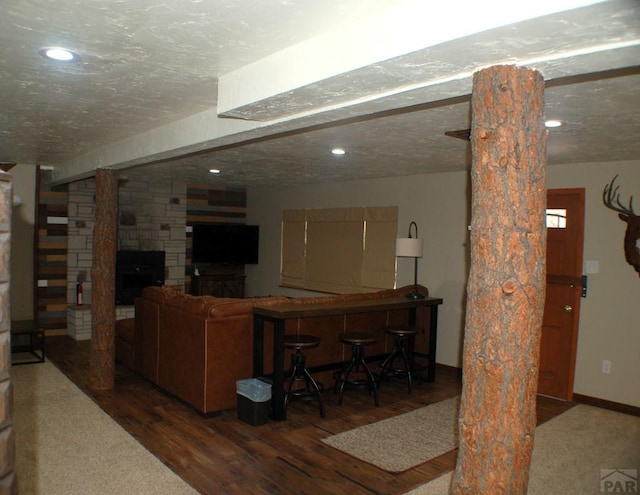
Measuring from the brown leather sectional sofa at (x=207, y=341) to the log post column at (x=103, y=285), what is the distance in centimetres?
34

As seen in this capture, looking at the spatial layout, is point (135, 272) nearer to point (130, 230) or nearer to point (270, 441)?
point (130, 230)

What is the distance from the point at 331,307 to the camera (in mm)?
4500

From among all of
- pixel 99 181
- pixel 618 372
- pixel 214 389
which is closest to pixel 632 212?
pixel 618 372

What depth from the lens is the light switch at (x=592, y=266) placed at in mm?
4973

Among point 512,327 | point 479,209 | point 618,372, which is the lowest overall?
point 618,372

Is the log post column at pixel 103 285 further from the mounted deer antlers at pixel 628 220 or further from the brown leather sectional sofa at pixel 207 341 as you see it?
the mounted deer antlers at pixel 628 220

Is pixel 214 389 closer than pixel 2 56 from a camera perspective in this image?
No

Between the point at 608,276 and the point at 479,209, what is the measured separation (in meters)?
3.82

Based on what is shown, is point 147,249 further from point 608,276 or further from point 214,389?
point 608,276

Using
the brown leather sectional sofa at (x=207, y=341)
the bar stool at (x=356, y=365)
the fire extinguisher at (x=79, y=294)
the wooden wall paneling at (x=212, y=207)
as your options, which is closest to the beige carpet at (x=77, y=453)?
the brown leather sectional sofa at (x=207, y=341)

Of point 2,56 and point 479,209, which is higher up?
point 2,56

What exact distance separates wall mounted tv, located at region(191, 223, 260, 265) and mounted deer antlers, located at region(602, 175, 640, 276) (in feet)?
18.5

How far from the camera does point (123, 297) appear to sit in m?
7.79

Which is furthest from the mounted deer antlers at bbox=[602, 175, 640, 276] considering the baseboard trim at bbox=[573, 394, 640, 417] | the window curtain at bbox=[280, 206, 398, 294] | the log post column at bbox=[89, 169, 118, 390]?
the log post column at bbox=[89, 169, 118, 390]
